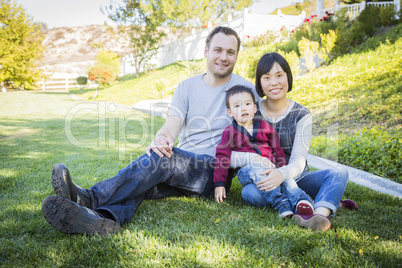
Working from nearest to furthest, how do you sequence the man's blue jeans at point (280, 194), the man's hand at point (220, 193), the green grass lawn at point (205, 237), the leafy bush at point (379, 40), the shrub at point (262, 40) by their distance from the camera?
the green grass lawn at point (205, 237)
the man's blue jeans at point (280, 194)
the man's hand at point (220, 193)
the leafy bush at point (379, 40)
the shrub at point (262, 40)

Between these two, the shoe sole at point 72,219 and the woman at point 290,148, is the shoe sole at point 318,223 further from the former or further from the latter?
the shoe sole at point 72,219

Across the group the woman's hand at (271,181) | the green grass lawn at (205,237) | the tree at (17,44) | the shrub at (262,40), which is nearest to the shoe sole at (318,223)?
the green grass lawn at (205,237)

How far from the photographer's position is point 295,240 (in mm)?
1744

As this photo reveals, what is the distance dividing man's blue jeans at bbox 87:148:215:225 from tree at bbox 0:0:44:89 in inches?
996

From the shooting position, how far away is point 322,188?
2.15 m

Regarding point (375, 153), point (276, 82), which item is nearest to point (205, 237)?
point (276, 82)

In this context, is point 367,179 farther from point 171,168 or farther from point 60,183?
point 60,183

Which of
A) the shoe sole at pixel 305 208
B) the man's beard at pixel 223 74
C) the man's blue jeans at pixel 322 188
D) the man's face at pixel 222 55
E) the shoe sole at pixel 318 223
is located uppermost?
the man's face at pixel 222 55

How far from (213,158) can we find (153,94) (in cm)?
1144

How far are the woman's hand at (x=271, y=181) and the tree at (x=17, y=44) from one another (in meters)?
25.9

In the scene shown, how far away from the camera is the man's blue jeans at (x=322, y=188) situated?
2.04 metres

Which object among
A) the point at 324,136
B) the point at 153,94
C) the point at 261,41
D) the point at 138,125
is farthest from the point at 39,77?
the point at 324,136

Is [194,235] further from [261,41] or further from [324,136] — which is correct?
[261,41]

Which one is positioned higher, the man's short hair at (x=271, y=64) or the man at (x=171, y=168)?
the man's short hair at (x=271, y=64)
